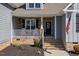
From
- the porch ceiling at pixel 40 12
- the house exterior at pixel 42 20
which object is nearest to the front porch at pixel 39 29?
the house exterior at pixel 42 20

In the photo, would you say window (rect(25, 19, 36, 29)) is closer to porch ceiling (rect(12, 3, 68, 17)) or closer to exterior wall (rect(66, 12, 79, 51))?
porch ceiling (rect(12, 3, 68, 17))

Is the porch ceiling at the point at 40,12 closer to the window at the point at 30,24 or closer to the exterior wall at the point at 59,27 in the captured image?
the exterior wall at the point at 59,27

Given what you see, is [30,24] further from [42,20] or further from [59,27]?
[59,27]

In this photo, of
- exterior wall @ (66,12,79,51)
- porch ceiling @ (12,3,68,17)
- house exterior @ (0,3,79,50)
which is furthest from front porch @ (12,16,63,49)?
exterior wall @ (66,12,79,51)

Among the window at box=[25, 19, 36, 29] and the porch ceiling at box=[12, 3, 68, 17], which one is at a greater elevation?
the porch ceiling at box=[12, 3, 68, 17]

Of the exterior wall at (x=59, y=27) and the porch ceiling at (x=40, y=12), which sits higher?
the porch ceiling at (x=40, y=12)

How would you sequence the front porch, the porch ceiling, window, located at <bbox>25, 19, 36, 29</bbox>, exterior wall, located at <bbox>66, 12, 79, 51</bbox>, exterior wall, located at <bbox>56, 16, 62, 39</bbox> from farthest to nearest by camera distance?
window, located at <bbox>25, 19, 36, 29</bbox>, exterior wall, located at <bbox>56, 16, 62, 39</bbox>, the porch ceiling, the front porch, exterior wall, located at <bbox>66, 12, 79, 51</bbox>

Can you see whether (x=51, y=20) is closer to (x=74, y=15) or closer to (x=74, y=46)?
(x=74, y=15)

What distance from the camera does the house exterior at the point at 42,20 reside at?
69.9 feet

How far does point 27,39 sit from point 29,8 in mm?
3927

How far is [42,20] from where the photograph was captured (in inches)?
1035

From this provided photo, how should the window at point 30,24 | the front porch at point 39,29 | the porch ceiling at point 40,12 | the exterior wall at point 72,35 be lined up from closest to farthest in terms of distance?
the exterior wall at point 72,35
the front porch at point 39,29
the porch ceiling at point 40,12
the window at point 30,24

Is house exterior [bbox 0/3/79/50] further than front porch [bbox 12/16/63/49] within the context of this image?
No

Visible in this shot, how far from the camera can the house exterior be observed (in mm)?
21297
